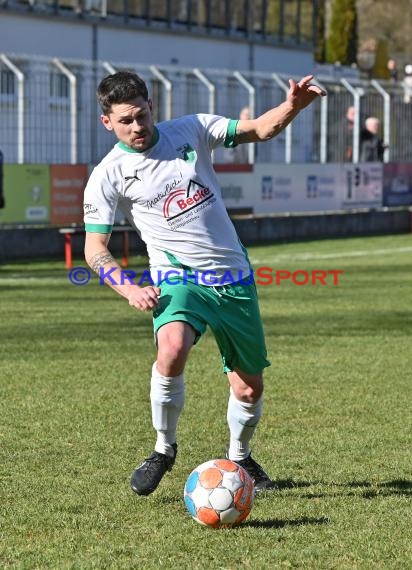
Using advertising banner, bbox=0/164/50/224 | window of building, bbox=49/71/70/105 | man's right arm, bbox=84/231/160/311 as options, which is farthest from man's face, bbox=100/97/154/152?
window of building, bbox=49/71/70/105

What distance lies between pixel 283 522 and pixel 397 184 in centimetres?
2355

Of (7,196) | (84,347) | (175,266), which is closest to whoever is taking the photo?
(175,266)

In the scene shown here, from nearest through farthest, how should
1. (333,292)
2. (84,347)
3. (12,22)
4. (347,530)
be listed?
1. (347,530)
2. (84,347)
3. (333,292)
4. (12,22)

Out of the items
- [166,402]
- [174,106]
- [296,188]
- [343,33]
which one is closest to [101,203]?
[166,402]

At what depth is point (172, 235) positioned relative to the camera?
6.18 meters

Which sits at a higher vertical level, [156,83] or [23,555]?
[156,83]

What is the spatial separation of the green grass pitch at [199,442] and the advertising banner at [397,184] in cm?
1388

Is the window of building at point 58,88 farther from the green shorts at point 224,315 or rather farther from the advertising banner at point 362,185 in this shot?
the green shorts at point 224,315

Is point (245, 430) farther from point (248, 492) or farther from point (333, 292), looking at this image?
point (333, 292)

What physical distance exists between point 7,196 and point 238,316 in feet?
45.9

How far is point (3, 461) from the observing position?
6934 millimetres

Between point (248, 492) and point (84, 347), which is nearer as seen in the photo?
point (248, 492)

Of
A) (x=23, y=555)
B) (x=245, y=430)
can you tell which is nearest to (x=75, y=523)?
(x=23, y=555)

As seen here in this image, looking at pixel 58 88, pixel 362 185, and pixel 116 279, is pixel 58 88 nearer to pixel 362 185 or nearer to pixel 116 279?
pixel 362 185
